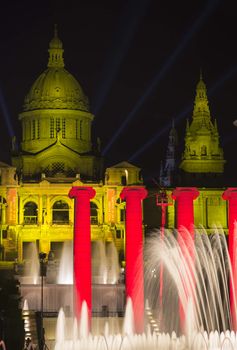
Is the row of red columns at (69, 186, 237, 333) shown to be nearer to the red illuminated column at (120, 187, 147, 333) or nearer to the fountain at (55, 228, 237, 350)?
the red illuminated column at (120, 187, 147, 333)

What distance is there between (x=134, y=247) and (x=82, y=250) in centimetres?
320

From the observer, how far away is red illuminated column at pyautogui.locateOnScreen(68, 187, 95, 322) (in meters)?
62.8

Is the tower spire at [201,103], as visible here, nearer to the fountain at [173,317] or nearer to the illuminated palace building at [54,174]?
the illuminated palace building at [54,174]

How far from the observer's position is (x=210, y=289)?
73.2 metres

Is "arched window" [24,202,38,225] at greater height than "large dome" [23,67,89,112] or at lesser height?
lesser

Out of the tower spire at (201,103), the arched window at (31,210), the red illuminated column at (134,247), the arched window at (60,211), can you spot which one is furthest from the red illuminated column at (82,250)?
the tower spire at (201,103)

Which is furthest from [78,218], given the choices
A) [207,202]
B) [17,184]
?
[207,202]

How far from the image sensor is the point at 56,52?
107625 millimetres

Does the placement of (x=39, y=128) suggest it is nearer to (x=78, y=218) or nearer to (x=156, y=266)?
(x=156, y=266)

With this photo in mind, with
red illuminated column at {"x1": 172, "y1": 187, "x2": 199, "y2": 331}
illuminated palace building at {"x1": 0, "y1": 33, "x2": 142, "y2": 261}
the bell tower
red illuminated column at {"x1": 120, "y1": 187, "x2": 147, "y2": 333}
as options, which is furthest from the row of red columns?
the bell tower

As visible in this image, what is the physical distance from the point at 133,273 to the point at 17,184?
35.9 metres

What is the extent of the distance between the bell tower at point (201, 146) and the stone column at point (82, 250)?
147 ft

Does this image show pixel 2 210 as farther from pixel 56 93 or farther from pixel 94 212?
pixel 56 93

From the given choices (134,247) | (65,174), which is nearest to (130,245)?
(134,247)
